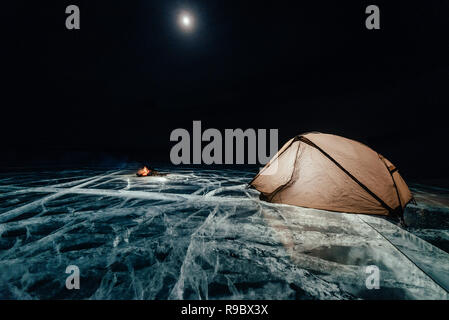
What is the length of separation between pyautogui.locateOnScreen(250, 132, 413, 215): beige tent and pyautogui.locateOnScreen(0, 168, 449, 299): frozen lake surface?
0.68 ft

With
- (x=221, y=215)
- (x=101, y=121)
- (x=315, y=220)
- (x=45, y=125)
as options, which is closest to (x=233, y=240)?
(x=221, y=215)

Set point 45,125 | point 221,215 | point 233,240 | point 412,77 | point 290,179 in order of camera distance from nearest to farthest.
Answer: point 233,240 < point 221,215 < point 290,179 < point 412,77 < point 45,125

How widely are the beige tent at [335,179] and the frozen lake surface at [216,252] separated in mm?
209

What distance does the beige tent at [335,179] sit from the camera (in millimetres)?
2365

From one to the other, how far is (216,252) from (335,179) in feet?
6.68

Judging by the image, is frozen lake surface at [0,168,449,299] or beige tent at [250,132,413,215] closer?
frozen lake surface at [0,168,449,299]

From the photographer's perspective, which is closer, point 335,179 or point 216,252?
point 216,252

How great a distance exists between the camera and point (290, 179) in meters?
2.80

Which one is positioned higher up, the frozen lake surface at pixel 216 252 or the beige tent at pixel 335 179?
the beige tent at pixel 335 179

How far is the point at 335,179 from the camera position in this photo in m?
2.54

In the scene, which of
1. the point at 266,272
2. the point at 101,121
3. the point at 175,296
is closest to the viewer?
the point at 175,296

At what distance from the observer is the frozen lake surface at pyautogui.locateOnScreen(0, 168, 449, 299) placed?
3.77ft
